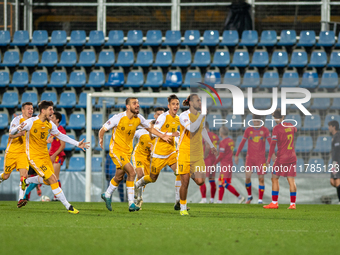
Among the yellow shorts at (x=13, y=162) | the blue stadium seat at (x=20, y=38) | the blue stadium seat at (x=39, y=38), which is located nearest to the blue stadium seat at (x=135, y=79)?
the blue stadium seat at (x=39, y=38)

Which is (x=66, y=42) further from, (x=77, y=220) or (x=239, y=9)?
(x=77, y=220)

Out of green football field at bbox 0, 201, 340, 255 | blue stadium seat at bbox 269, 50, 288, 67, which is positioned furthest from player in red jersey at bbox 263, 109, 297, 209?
blue stadium seat at bbox 269, 50, 288, 67

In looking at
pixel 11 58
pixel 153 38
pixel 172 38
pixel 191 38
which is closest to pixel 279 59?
pixel 191 38

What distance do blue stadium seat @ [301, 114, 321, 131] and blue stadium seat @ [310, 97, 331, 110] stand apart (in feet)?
0.77

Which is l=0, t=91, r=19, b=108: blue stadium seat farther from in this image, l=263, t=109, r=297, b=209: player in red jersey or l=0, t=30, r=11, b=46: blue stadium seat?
l=263, t=109, r=297, b=209: player in red jersey

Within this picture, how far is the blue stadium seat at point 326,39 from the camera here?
59.6 feet

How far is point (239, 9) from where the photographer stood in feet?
61.4

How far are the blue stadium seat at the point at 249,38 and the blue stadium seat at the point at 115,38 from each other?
4.39 m

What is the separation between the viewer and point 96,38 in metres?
18.9

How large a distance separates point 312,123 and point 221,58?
5.83 meters

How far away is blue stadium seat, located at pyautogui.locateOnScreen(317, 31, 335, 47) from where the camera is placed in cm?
1817

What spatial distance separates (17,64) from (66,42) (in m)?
1.96

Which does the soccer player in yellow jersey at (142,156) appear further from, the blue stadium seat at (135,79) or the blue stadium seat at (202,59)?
the blue stadium seat at (202,59)

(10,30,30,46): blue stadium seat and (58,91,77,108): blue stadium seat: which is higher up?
(10,30,30,46): blue stadium seat
